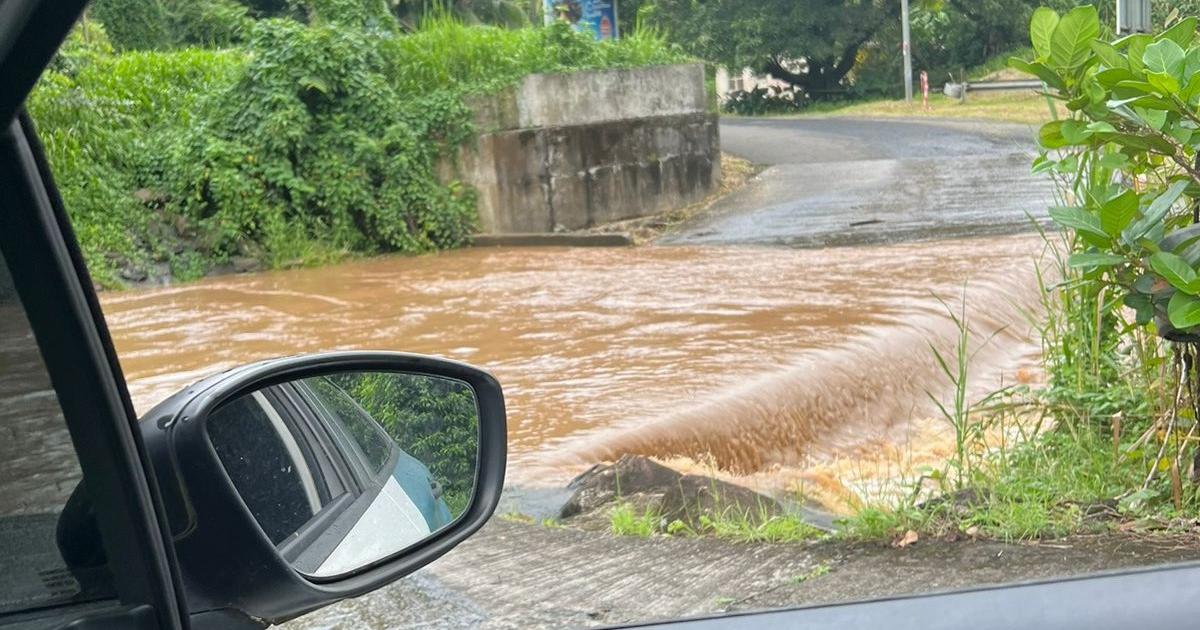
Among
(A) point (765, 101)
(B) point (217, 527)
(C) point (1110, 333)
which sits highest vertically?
(B) point (217, 527)

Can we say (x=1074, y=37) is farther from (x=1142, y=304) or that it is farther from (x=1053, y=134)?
(x=1142, y=304)

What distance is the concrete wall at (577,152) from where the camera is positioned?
51.9 ft

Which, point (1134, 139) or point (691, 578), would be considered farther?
point (691, 578)

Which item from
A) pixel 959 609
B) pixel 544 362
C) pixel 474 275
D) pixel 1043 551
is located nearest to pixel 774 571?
pixel 1043 551

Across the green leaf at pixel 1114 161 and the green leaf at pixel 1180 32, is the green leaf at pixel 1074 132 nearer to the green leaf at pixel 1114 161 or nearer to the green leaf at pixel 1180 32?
the green leaf at pixel 1114 161

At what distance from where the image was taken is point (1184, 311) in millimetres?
3211

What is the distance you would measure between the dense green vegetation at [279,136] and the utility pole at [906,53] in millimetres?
8735

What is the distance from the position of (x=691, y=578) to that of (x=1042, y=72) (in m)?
1.74

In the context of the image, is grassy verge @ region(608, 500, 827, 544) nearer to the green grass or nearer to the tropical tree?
the green grass

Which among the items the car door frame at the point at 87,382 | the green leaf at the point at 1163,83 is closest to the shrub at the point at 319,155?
the green leaf at the point at 1163,83

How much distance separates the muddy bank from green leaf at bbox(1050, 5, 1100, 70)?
Result: 1336 millimetres

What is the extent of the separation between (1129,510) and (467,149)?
41.8 ft

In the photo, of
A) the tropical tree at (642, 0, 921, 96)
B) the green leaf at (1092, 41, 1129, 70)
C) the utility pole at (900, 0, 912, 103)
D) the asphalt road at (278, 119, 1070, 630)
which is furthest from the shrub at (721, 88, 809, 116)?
the green leaf at (1092, 41, 1129, 70)

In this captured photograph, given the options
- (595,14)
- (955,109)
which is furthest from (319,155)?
(955,109)
